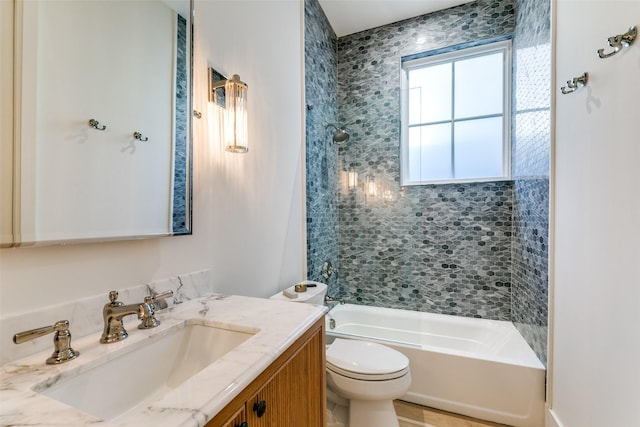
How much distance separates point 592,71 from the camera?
1.13 meters

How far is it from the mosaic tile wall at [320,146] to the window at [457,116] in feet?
2.19

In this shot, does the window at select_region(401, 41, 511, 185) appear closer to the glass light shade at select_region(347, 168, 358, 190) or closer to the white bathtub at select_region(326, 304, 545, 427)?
the glass light shade at select_region(347, 168, 358, 190)

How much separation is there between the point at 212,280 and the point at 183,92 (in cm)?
78

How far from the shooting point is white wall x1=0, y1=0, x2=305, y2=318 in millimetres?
757

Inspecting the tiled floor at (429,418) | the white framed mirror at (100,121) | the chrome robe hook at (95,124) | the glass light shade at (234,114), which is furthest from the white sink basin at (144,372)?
the tiled floor at (429,418)

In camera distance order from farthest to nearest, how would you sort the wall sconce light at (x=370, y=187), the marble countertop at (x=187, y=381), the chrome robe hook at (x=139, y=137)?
the wall sconce light at (x=370, y=187) < the chrome robe hook at (x=139, y=137) < the marble countertop at (x=187, y=381)

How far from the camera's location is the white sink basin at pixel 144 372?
2.07 feet

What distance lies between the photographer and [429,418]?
5.63 feet

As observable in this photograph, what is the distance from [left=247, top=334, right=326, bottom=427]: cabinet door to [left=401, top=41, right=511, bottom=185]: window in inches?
75.8

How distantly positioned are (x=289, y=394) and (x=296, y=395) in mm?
54

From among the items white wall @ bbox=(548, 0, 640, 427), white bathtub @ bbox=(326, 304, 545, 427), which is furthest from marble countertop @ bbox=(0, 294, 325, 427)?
white bathtub @ bbox=(326, 304, 545, 427)

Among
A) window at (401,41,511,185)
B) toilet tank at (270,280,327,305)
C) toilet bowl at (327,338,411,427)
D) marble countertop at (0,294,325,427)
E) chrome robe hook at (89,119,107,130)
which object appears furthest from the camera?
window at (401,41,511,185)

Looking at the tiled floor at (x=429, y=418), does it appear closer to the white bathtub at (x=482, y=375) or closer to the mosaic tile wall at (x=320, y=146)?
the white bathtub at (x=482, y=375)

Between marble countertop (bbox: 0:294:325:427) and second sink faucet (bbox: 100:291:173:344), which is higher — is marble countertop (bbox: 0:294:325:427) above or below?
below
